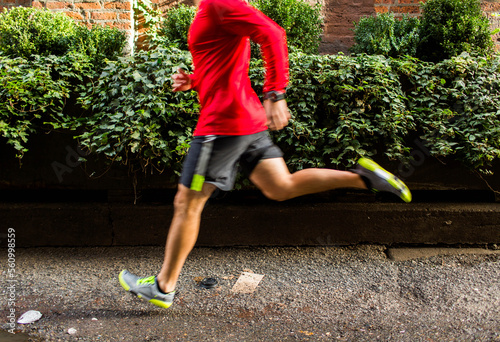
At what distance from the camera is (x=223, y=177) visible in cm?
219

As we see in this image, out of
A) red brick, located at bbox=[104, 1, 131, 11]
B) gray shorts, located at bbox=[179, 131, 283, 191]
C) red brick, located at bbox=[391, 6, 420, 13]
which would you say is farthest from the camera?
red brick, located at bbox=[391, 6, 420, 13]

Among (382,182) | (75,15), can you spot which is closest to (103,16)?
(75,15)

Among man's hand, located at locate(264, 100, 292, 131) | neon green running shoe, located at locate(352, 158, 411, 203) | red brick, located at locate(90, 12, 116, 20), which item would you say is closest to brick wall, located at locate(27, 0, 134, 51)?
red brick, located at locate(90, 12, 116, 20)

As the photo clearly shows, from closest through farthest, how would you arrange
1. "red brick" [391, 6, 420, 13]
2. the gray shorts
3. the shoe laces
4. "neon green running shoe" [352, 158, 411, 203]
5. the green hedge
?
1. the gray shorts
2. "neon green running shoe" [352, 158, 411, 203]
3. the shoe laces
4. the green hedge
5. "red brick" [391, 6, 420, 13]

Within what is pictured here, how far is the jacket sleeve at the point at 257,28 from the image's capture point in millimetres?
1905

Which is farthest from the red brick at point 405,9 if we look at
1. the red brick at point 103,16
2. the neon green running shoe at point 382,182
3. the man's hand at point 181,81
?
the man's hand at point 181,81

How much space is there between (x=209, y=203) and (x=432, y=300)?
6.10ft

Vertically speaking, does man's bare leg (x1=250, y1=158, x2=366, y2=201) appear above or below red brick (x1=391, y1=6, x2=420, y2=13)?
below

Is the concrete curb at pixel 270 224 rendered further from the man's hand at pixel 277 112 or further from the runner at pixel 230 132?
the man's hand at pixel 277 112

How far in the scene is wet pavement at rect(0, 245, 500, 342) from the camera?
7.21 ft

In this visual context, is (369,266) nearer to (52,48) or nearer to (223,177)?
(223,177)

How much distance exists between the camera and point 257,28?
191cm

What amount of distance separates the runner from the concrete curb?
98 cm

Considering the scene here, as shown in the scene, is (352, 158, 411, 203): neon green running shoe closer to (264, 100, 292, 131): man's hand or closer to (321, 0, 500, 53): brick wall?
(264, 100, 292, 131): man's hand
